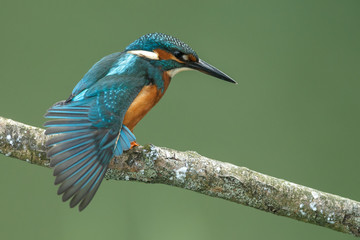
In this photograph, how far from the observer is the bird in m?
1.51

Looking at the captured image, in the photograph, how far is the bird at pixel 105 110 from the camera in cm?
151

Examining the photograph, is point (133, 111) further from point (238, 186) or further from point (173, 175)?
point (238, 186)

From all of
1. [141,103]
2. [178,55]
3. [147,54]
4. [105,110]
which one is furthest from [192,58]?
[105,110]

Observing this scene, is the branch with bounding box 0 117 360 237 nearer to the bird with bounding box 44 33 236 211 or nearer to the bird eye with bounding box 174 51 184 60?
the bird with bounding box 44 33 236 211

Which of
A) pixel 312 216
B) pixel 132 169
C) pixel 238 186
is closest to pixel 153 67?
pixel 132 169

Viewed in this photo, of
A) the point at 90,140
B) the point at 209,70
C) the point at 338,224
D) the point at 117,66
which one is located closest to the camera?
the point at 90,140

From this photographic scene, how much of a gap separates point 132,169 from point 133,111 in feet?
0.77

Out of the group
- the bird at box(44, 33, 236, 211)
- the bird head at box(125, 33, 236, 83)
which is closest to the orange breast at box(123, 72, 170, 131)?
the bird at box(44, 33, 236, 211)

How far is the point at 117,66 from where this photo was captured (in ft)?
6.06

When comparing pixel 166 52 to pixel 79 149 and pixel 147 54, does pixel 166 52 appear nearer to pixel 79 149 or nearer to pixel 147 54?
pixel 147 54

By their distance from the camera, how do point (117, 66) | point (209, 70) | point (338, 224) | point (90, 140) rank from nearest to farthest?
point (90, 140)
point (338, 224)
point (117, 66)
point (209, 70)

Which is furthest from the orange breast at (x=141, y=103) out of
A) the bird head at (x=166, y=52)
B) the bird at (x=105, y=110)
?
the bird head at (x=166, y=52)

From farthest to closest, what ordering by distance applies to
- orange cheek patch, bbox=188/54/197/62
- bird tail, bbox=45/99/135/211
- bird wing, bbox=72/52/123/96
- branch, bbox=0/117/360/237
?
1. orange cheek patch, bbox=188/54/197/62
2. bird wing, bbox=72/52/123/96
3. branch, bbox=0/117/360/237
4. bird tail, bbox=45/99/135/211

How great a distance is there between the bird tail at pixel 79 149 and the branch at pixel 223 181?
0.34ft
